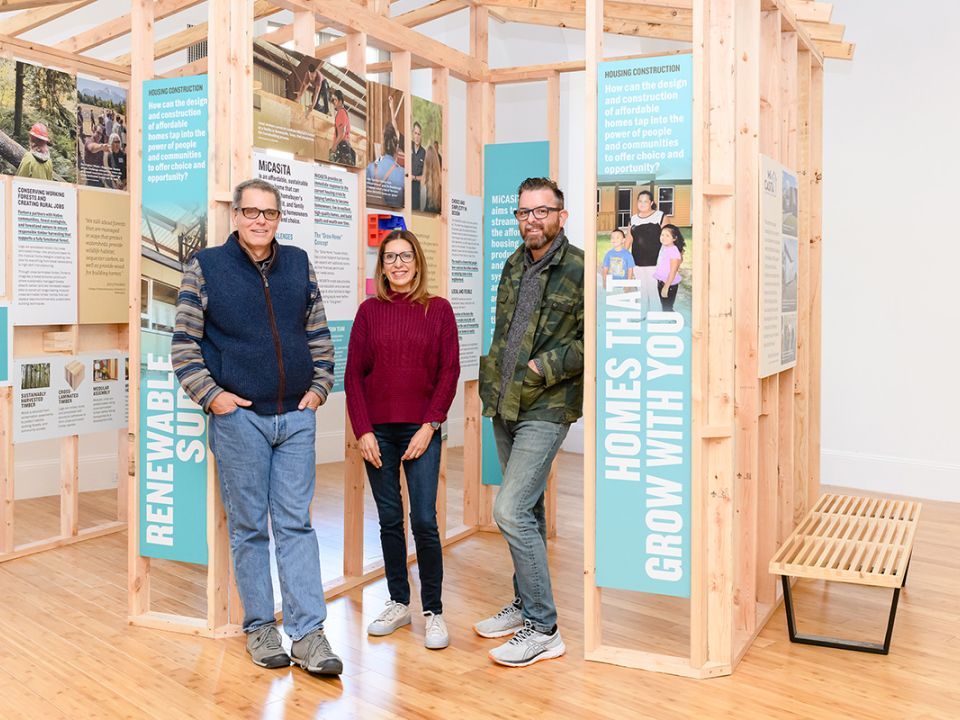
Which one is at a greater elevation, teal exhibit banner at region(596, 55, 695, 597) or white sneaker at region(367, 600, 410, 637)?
teal exhibit banner at region(596, 55, 695, 597)

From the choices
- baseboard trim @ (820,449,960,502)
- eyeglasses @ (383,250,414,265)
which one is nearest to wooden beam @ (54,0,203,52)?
eyeglasses @ (383,250,414,265)

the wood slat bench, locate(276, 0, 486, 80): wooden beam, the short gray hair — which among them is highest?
locate(276, 0, 486, 80): wooden beam

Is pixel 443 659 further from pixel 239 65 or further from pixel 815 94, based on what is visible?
pixel 815 94

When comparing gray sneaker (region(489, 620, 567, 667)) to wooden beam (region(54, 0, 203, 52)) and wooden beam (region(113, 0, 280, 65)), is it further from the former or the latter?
wooden beam (region(113, 0, 280, 65))

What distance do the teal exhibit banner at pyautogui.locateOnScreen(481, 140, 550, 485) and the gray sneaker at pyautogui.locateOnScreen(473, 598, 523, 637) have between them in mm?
1783

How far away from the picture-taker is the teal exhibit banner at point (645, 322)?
3590mm

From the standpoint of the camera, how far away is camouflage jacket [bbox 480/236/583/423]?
3.71 m

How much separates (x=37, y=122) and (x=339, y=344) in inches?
93.9

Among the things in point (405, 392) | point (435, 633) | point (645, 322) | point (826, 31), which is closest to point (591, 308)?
point (645, 322)

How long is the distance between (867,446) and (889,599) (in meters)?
3.04

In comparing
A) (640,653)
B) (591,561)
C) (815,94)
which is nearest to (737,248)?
(591,561)

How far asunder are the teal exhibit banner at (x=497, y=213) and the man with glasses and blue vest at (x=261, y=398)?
7.08 ft

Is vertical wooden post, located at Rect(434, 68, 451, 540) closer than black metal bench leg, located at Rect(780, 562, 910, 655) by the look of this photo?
No

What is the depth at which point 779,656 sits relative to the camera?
385 cm
